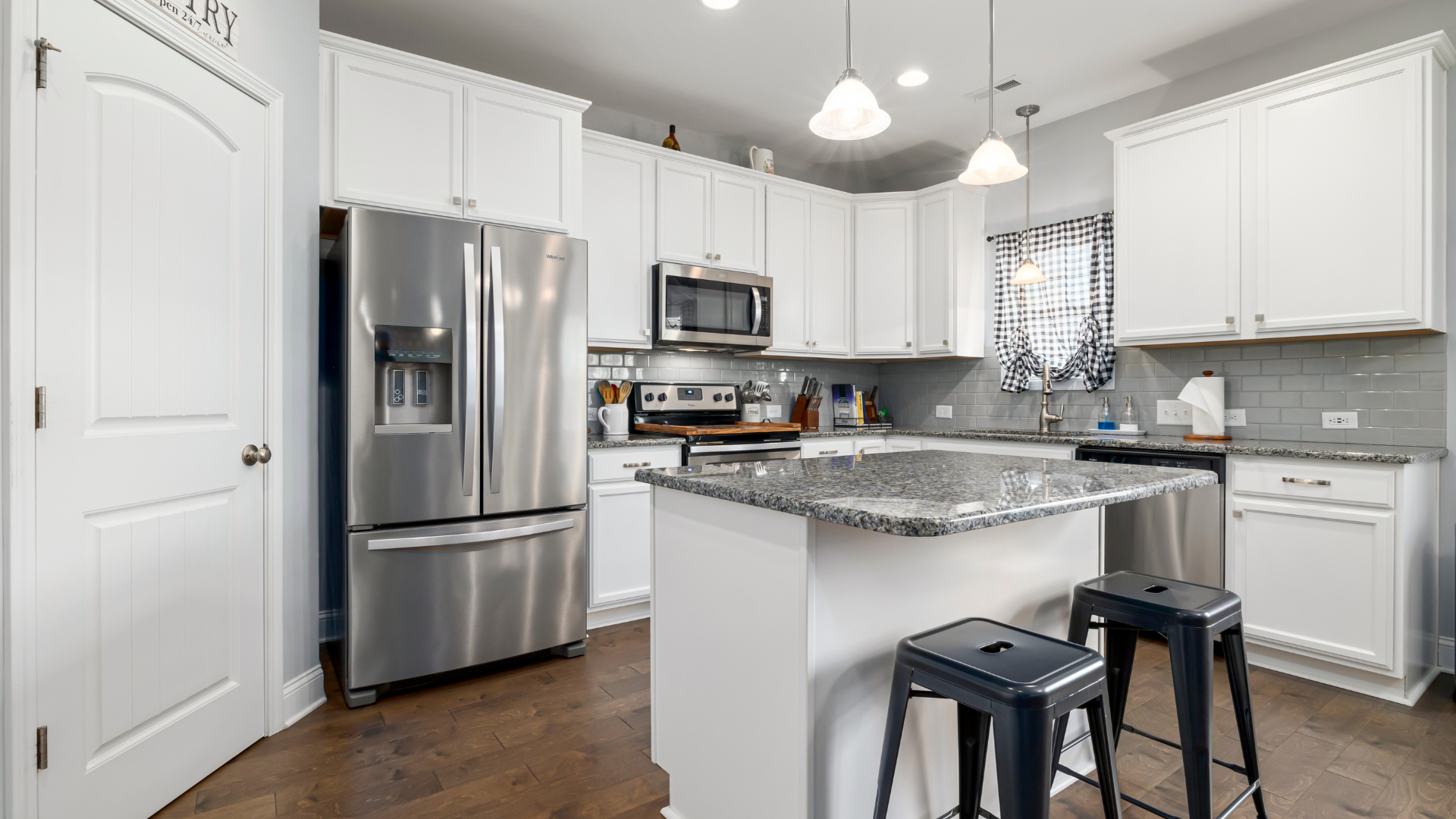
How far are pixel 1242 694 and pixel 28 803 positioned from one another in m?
2.67

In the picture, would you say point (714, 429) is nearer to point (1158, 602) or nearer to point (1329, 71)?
point (1158, 602)

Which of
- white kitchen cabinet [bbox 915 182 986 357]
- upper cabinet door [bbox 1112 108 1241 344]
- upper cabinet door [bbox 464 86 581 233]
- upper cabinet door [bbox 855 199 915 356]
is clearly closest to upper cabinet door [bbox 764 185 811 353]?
upper cabinet door [bbox 855 199 915 356]

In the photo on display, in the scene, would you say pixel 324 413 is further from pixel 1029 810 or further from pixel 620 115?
pixel 1029 810

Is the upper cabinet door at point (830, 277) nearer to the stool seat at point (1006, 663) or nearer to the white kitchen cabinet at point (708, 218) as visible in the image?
the white kitchen cabinet at point (708, 218)

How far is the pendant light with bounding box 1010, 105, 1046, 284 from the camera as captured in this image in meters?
3.45

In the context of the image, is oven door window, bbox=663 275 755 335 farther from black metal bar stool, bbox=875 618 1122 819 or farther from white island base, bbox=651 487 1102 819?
black metal bar stool, bbox=875 618 1122 819

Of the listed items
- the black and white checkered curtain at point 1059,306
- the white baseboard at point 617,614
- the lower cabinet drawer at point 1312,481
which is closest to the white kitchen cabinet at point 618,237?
the white baseboard at point 617,614

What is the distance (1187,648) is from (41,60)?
2.72 metres

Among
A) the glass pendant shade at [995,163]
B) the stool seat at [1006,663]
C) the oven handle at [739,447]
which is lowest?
the stool seat at [1006,663]

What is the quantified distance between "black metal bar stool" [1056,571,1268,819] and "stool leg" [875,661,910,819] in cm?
45

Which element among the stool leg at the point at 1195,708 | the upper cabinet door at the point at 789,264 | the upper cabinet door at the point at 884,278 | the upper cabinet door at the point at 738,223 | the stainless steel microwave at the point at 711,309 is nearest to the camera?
the stool leg at the point at 1195,708

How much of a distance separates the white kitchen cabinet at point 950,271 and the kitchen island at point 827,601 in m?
2.48

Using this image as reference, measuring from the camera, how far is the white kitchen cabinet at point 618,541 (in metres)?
3.12

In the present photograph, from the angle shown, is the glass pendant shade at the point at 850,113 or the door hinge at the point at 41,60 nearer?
the door hinge at the point at 41,60
